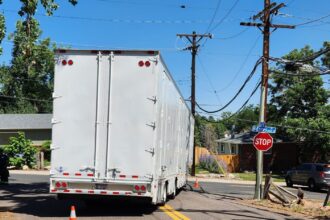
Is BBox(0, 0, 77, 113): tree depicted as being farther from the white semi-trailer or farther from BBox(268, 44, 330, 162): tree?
the white semi-trailer

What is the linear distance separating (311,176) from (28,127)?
112 feet

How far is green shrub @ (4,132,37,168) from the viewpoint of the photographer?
144 feet

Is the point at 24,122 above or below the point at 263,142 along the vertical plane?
above

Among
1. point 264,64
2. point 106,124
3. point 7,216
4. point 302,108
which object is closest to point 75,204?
point 7,216

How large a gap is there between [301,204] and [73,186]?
9293mm

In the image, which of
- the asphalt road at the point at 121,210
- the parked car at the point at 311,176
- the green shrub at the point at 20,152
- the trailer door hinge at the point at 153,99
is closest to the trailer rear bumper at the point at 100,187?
the asphalt road at the point at 121,210

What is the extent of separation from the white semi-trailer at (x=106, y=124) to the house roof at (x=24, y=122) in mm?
45320

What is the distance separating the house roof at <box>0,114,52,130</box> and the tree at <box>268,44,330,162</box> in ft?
80.4

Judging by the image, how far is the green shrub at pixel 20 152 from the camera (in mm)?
43844

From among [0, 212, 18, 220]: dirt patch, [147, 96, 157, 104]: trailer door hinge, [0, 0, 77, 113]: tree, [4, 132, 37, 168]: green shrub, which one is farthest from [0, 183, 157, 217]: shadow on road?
[0, 0, 77, 113]: tree

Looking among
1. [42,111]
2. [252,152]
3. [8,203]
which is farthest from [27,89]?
[8,203]

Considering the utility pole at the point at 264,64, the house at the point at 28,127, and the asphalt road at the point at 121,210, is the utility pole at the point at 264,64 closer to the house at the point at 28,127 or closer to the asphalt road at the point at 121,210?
the asphalt road at the point at 121,210

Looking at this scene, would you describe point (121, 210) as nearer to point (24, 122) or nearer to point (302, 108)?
point (302, 108)

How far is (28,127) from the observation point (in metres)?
57.3
